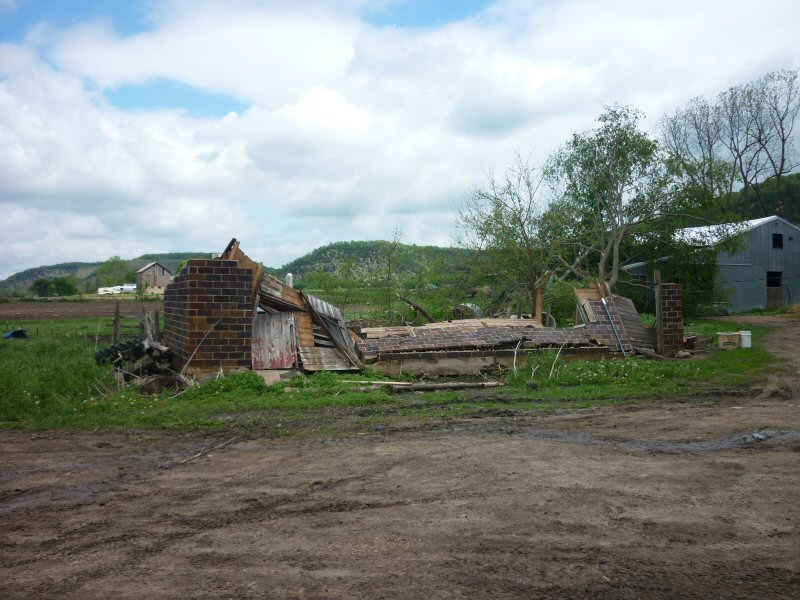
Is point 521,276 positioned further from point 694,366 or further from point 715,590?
point 715,590

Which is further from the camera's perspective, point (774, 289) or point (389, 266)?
point (774, 289)

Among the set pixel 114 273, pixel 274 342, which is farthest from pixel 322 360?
pixel 114 273

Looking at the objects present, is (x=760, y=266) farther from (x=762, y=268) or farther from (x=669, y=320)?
(x=669, y=320)

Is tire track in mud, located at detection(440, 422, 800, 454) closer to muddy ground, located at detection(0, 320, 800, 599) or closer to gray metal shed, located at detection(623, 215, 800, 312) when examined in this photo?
muddy ground, located at detection(0, 320, 800, 599)

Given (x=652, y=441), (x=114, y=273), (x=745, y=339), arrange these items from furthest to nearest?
(x=114, y=273) → (x=745, y=339) → (x=652, y=441)

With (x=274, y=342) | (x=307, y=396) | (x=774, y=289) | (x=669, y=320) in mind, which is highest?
(x=774, y=289)

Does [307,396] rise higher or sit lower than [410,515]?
higher

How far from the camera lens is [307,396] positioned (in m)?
10.5

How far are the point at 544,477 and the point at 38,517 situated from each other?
4180 mm

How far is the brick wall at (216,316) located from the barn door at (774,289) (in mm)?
32745

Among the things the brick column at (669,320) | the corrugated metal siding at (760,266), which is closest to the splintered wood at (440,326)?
the brick column at (669,320)

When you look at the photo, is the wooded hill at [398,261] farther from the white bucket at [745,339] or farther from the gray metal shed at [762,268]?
the gray metal shed at [762,268]

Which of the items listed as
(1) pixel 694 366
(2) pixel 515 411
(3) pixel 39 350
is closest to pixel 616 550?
(2) pixel 515 411

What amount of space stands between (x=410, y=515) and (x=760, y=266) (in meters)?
35.8
